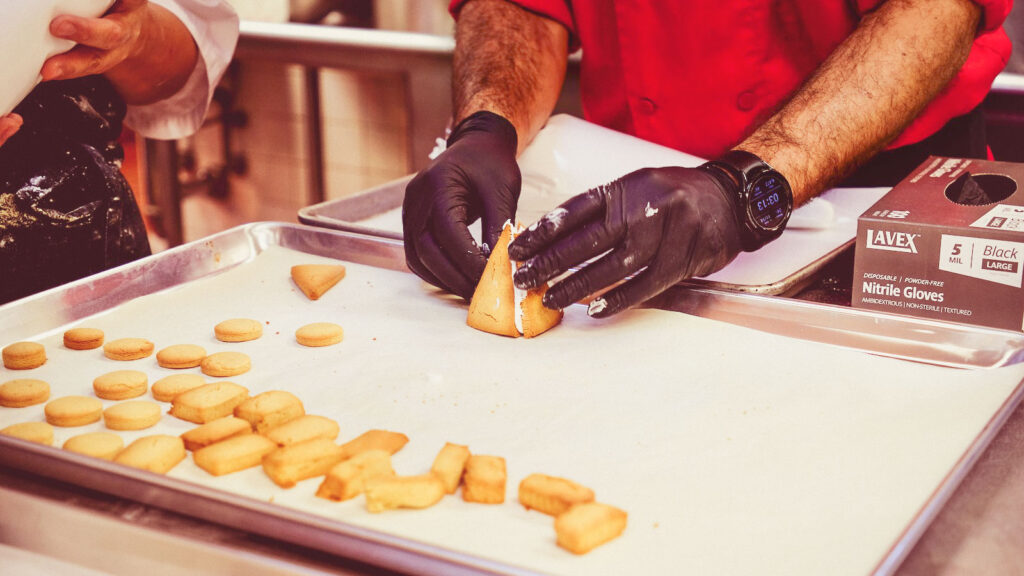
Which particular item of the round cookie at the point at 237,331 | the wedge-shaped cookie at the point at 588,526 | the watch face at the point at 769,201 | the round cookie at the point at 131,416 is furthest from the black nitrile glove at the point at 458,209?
the wedge-shaped cookie at the point at 588,526

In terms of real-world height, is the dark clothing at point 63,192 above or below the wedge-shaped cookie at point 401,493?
above

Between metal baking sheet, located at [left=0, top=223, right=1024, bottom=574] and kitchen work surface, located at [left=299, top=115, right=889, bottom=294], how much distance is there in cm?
21

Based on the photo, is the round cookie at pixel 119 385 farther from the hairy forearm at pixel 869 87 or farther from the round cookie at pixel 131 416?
the hairy forearm at pixel 869 87

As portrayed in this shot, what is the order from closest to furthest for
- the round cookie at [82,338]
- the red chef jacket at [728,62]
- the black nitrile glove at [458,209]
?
the round cookie at [82,338]
the black nitrile glove at [458,209]
the red chef jacket at [728,62]

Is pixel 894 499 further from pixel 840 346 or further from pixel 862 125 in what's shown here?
pixel 862 125

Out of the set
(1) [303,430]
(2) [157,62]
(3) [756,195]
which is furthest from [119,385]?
(3) [756,195]

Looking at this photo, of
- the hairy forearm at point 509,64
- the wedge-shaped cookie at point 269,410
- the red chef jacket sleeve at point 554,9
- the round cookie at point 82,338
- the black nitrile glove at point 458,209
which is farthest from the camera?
the red chef jacket sleeve at point 554,9

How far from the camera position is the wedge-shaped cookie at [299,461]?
84 centimetres

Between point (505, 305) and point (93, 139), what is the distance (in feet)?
2.52

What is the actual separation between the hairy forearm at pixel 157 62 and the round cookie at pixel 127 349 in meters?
0.54

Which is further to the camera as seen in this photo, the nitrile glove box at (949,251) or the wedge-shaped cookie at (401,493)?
the nitrile glove box at (949,251)

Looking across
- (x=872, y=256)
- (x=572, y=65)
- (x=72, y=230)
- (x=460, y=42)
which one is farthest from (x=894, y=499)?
(x=572, y=65)

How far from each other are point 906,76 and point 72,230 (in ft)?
4.39

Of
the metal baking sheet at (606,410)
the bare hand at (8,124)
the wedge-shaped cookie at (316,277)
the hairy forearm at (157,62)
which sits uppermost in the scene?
the hairy forearm at (157,62)
